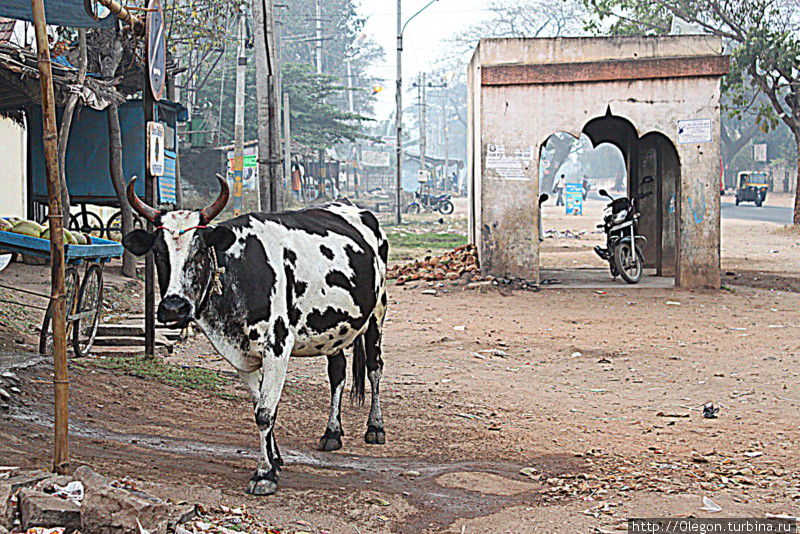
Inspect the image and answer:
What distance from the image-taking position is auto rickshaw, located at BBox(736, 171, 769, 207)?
1865 inches

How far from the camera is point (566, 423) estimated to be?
278 inches

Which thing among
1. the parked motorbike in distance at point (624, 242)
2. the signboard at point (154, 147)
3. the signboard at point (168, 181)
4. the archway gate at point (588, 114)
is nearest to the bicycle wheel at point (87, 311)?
the signboard at point (154, 147)

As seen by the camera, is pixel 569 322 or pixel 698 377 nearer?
pixel 698 377

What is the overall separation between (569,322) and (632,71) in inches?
192

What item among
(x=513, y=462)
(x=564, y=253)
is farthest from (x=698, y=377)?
(x=564, y=253)

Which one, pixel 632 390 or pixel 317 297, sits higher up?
pixel 317 297

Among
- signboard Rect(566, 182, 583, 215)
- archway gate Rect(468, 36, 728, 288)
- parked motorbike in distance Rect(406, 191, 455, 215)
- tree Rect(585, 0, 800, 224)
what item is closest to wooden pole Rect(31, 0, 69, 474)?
archway gate Rect(468, 36, 728, 288)

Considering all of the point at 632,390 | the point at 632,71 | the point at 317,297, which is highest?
the point at 632,71

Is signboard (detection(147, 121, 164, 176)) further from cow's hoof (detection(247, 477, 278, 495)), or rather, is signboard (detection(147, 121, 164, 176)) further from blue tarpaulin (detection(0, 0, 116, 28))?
cow's hoof (detection(247, 477, 278, 495))

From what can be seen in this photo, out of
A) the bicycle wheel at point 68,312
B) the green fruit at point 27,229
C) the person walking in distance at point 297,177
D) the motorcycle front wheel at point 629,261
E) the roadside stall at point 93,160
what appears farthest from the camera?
the person walking in distance at point 297,177

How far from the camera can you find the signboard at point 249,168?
31.7 metres

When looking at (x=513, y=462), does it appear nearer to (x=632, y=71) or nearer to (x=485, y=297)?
(x=485, y=297)

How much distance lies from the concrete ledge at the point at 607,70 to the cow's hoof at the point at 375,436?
950cm

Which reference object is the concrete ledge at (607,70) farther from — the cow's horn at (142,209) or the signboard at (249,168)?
the signboard at (249,168)
